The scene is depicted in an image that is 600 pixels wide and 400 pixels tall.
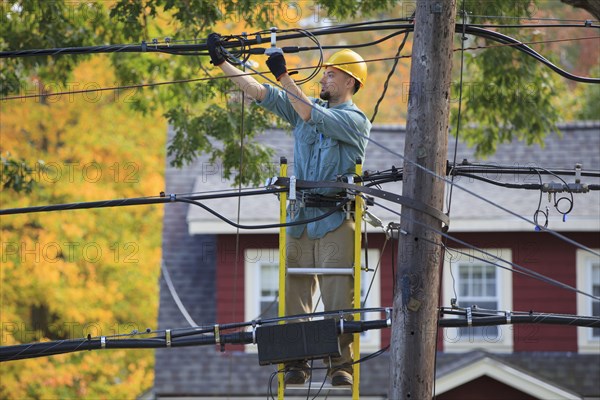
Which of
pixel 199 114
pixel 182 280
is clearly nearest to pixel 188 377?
pixel 182 280

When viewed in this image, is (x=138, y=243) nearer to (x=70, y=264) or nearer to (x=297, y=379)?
(x=70, y=264)

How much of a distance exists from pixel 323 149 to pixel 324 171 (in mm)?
173

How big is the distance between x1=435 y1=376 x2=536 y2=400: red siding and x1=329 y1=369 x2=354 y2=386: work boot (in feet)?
27.4

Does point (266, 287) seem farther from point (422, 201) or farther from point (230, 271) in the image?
point (422, 201)

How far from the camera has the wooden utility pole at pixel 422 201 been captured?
26.9 ft

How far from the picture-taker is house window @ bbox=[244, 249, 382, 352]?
56.0ft

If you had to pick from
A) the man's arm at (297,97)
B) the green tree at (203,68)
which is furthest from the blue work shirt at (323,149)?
the green tree at (203,68)

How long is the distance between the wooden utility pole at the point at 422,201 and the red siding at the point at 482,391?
Result: 27.8ft

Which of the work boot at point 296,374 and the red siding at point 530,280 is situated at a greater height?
the red siding at point 530,280

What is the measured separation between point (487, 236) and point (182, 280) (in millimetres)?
4890

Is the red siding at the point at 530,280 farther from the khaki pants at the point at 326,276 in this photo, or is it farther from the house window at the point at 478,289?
the khaki pants at the point at 326,276

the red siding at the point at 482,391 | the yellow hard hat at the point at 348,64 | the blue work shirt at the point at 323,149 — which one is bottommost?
the red siding at the point at 482,391

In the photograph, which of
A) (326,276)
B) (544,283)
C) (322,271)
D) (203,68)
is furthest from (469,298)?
(322,271)

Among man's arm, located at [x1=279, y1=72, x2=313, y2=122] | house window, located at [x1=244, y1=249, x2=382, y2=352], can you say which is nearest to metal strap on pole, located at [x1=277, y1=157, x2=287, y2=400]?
man's arm, located at [x1=279, y1=72, x2=313, y2=122]
